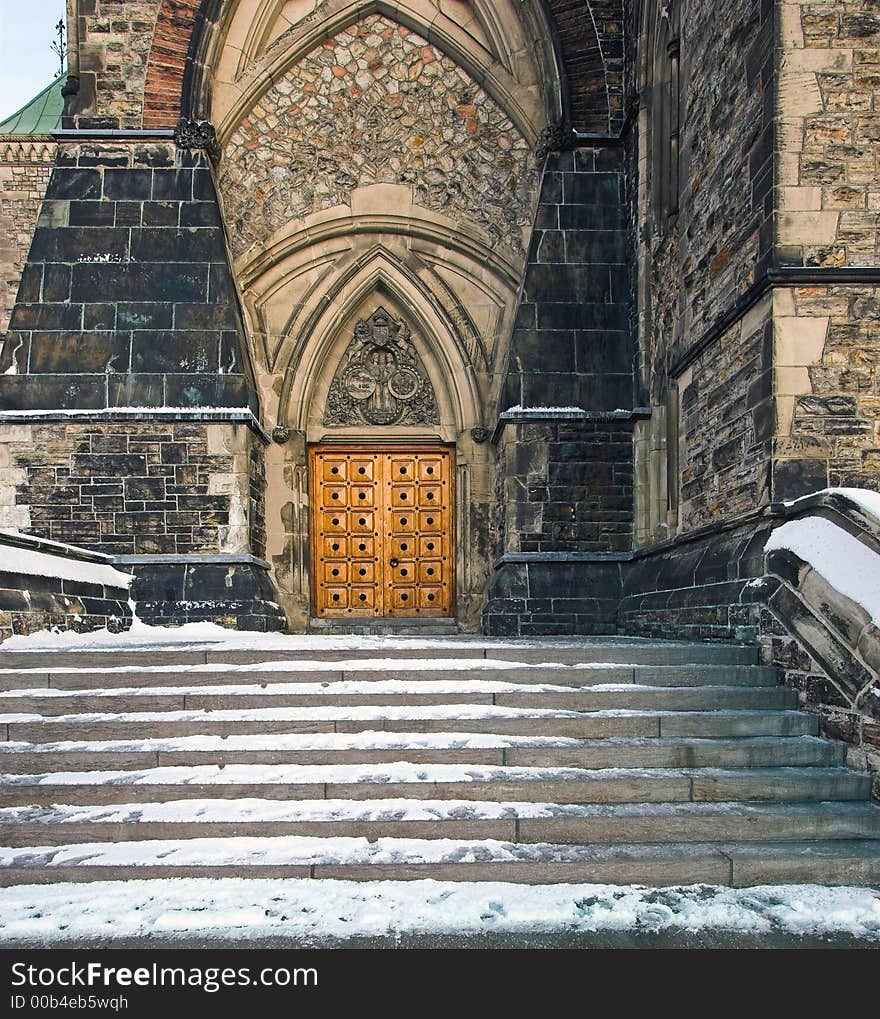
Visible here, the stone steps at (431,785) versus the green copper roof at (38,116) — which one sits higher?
the green copper roof at (38,116)

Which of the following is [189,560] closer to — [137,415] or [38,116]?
[137,415]

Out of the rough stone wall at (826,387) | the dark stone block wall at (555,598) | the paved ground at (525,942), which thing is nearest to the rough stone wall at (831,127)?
the rough stone wall at (826,387)

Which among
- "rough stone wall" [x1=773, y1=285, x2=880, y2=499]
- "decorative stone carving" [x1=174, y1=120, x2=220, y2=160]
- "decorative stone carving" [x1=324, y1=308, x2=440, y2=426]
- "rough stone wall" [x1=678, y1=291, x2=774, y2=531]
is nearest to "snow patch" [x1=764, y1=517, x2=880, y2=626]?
"rough stone wall" [x1=773, y1=285, x2=880, y2=499]

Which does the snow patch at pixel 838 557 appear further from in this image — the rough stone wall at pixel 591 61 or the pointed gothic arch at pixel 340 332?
the rough stone wall at pixel 591 61

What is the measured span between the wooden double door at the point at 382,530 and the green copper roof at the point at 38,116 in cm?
915

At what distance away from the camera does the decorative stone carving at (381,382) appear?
10375 millimetres

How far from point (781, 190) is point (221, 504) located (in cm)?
624

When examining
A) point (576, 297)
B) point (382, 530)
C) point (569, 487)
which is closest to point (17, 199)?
point (382, 530)

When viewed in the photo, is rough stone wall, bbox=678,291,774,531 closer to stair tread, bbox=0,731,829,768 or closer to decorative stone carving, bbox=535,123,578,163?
stair tread, bbox=0,731,829,768

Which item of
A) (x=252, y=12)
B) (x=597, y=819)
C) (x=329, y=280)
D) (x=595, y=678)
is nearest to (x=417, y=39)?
(x=252, y=12)

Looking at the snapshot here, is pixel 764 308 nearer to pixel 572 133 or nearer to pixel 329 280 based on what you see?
pixel 572 133

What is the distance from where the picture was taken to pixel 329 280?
10.2m

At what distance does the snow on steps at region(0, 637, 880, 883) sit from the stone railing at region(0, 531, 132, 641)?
0.91m

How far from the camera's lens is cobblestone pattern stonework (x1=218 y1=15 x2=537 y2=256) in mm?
10086
